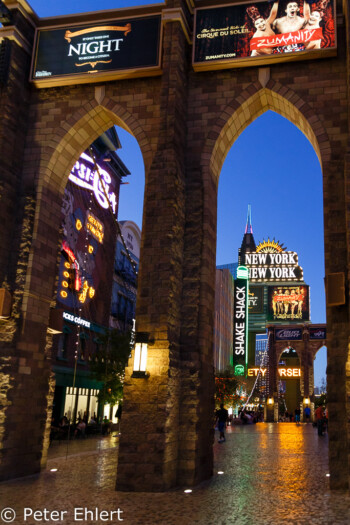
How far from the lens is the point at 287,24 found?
13.4m

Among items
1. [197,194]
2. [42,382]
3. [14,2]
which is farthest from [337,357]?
[14,2]

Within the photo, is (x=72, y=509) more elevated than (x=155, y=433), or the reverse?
(x=155, y=433)

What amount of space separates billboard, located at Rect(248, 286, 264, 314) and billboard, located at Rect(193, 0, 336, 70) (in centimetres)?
5900

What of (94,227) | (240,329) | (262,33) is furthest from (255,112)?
(240,329)

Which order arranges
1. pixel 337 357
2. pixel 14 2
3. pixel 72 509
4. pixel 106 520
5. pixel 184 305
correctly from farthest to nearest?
pixel 14 2 < pixel 184 305 < pixel 337 357 < pixel 72 509 < pixel 106 520

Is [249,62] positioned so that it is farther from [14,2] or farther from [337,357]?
[337,357]

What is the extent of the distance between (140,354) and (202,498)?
3.13 meters

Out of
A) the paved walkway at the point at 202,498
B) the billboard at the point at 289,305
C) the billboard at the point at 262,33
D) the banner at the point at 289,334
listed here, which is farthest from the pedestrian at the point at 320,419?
the billboard at the point at 289,305

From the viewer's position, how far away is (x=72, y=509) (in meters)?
8.52

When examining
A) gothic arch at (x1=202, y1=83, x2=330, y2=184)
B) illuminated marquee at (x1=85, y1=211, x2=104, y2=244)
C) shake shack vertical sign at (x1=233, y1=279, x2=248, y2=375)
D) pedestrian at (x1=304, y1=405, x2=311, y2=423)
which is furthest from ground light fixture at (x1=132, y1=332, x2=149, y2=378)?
pedestrian at (x1=304, y1=405, x2=311, y2=423)

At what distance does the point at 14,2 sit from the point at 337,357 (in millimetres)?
12665

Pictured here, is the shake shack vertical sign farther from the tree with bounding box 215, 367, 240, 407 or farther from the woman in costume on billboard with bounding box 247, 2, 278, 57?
the woman in costume on billboard with bounding box 247, 2, 278, 57

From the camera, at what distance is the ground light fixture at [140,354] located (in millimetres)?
10922

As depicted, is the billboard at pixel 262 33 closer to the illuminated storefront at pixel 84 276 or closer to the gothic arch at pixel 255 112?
the gothic arch at pixel 255 112
